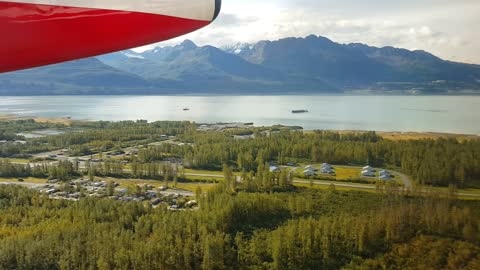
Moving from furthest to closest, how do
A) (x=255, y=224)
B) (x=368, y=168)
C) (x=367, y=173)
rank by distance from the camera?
1. (x=368, y=168)
2. (x=367, y=173)
3. (x=255, y=224)

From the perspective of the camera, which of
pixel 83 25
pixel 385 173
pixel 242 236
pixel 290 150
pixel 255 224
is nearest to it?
pixel 83 25

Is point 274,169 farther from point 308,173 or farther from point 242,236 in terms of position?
point 242,236

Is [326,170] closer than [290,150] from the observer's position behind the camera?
Yes

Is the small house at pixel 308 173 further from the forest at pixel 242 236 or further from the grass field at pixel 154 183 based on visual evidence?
the forest at pixel 242 236

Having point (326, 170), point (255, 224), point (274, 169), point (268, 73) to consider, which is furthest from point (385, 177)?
point (268, 73)

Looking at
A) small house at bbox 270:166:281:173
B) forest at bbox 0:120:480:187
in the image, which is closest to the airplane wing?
small house at bbox 270:166:281:173

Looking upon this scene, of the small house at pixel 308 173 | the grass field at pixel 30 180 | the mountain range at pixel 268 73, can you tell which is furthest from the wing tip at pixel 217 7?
the mountain range at pixel 268 73

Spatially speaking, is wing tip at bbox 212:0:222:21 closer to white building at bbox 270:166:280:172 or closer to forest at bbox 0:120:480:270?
forest at bbox 0:120:480:270

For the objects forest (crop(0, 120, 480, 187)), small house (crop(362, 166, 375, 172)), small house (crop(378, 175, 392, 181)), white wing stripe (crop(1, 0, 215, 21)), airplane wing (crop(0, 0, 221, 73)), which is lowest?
small house (crop(378, 175, 392, 181))
